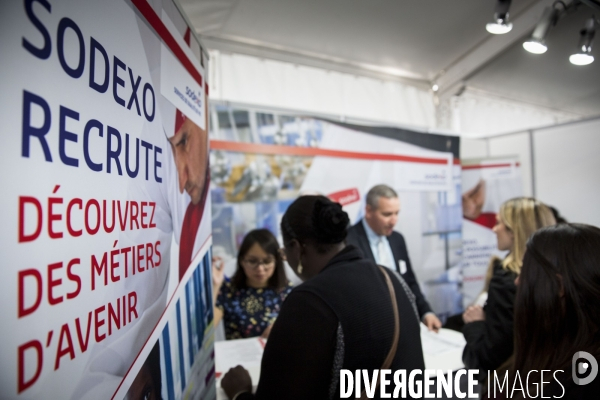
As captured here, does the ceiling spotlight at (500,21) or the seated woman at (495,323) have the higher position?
the ceiling spotlight at (500,21)

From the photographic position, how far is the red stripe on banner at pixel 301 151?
2729 mm

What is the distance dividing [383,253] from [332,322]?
223 cm

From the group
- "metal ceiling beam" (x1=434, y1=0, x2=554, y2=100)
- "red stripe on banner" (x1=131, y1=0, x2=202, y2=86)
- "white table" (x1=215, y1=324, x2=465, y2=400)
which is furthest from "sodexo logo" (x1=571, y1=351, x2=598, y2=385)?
"metal ceiling beam" (x1=434, y1=0, x2=554, y2=100)

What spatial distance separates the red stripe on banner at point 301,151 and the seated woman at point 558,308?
6.84 feet

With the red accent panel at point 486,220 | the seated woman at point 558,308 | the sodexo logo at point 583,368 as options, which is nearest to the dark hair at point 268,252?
the seated woman at point 558,308

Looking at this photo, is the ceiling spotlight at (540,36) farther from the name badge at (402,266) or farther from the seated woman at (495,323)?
the name badge at (402,266)

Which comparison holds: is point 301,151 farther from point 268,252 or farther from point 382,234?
point 268,252

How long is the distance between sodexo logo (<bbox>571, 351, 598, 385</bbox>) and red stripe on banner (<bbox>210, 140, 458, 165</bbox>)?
2.32 metres

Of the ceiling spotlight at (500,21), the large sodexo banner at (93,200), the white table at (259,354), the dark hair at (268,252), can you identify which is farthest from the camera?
the dark hair at (268,252)

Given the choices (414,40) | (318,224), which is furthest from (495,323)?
(414,40)

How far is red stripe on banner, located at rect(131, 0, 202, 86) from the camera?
2.74 ft

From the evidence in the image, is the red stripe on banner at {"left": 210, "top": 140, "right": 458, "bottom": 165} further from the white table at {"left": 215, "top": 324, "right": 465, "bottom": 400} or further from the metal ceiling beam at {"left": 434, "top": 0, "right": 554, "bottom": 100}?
the white table at {"left": 215, "top": 324, "right": 465, "bottom": 400}

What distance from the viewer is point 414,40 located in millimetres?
3324

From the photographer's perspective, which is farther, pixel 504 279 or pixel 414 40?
pixel 414 40
